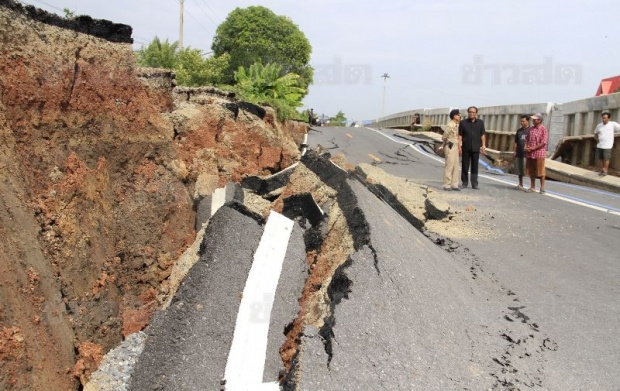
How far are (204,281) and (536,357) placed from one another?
2588 mm

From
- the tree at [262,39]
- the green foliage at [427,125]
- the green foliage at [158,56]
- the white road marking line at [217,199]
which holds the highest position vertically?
the tree at [262,39]

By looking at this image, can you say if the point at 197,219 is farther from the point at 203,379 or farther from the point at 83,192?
→ the point at 203,379

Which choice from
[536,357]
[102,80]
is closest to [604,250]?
[536,357]

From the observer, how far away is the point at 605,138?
13.4 m

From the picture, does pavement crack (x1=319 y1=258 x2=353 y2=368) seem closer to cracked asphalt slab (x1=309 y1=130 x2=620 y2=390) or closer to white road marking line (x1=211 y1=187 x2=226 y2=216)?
cracked asphalt slab (x1=309 y1=130 x2=620 y2=390)

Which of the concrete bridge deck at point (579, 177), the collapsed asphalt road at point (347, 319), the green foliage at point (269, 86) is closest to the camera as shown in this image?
the collapsed asphalt road at point (347, 319)

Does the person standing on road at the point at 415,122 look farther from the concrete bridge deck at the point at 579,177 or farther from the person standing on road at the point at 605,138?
the person standing on road at the point at 605,138

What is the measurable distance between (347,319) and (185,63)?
18678 millimetres

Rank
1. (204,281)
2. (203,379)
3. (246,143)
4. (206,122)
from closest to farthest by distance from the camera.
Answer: (203,379)
(204,281)
(206,122)
(246,143)

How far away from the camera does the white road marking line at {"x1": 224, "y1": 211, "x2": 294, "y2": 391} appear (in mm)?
3723

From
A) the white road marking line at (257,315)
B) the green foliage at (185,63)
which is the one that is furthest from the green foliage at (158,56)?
the white road marking line at (257,315)

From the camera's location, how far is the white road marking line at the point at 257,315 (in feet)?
12.2

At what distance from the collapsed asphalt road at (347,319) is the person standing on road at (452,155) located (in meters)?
4.94

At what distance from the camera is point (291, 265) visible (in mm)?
5273
